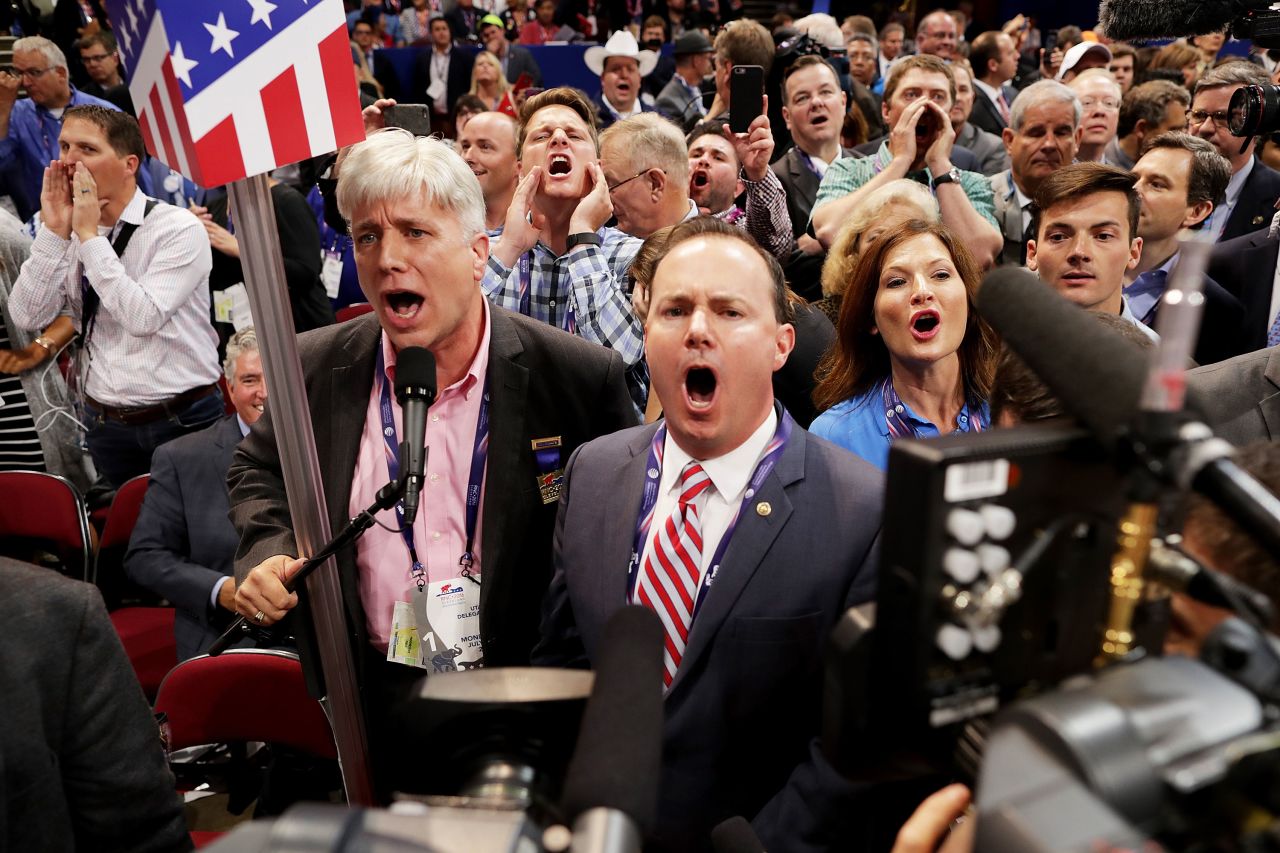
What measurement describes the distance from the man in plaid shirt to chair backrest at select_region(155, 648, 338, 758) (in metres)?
1.39

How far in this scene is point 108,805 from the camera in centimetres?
153

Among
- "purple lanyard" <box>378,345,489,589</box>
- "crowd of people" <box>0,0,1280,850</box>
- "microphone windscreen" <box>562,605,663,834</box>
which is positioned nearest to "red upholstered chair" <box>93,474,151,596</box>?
"crowd of people" <box>0,0,1280,850</box>

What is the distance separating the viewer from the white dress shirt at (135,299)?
3.99 m

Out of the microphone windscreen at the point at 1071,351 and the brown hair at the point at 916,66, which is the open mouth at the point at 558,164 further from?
the microphone windscreen at the point at 1071,351

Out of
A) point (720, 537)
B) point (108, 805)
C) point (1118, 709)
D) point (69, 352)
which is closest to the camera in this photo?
point (1118, 709)

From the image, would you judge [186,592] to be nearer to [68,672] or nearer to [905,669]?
[68,672]

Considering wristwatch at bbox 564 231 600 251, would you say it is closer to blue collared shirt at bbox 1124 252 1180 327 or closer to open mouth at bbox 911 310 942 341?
open mouth at bbox 911 310 942 341

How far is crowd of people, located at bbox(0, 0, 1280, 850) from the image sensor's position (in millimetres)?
1840

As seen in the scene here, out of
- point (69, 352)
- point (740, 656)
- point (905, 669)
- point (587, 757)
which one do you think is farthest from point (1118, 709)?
point (69, 352)

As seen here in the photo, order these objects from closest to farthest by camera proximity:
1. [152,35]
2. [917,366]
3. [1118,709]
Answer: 1. [1118,709]
2. [152,35]
3. [917,366]

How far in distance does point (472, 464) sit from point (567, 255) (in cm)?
123

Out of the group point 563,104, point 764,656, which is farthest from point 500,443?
point 563,104

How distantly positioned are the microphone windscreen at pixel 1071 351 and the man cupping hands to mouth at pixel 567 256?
7.05 feet

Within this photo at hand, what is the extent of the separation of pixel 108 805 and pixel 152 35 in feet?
3.93
